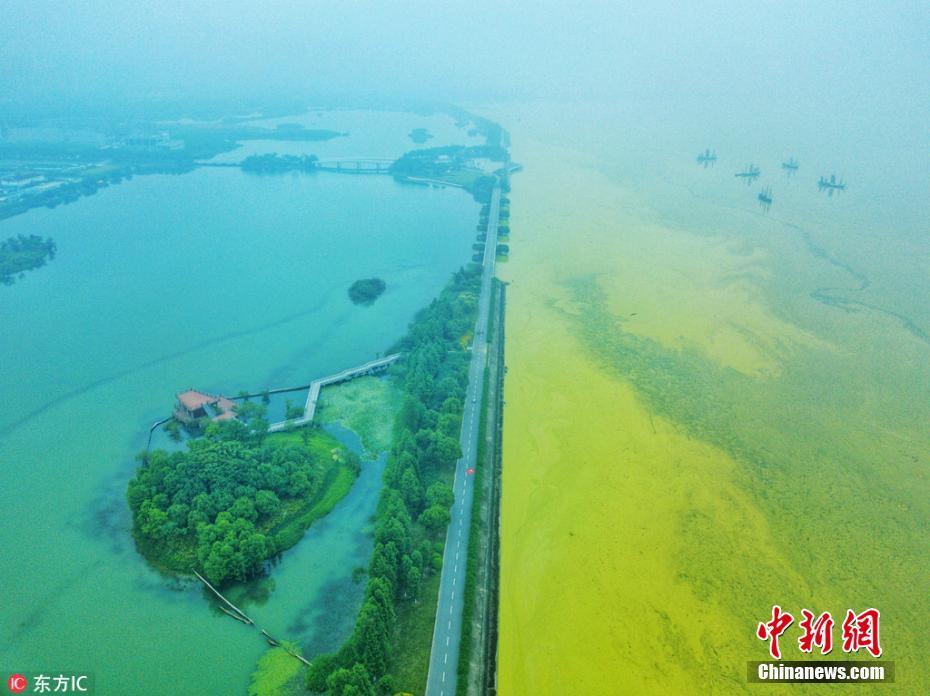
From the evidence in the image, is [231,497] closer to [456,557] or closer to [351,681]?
[456,557]

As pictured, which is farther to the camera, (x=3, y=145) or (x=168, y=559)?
(x=3, y=145)

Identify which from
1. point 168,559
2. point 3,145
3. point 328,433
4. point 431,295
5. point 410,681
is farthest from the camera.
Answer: point 3,145

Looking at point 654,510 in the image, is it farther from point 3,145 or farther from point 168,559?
point 3,145

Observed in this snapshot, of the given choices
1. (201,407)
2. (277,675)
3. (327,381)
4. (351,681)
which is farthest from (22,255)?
(351,681)

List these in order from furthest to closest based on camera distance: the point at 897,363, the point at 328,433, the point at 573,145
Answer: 1. the point at 573,145
2. the point at 897,363
3. the point at 328,433

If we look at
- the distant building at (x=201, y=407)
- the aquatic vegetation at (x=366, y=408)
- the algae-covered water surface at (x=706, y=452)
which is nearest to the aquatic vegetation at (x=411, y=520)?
the aquatic vegetation at (x=366, y=408)

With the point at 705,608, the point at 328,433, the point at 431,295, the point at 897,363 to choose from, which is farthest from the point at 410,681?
the point at 897,363

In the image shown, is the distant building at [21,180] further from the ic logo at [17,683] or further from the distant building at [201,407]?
the ic logo at [17,683]

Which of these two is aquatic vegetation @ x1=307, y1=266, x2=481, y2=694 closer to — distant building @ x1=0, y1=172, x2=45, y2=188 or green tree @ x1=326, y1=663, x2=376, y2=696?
green tree @ x1=326, y1=663, x2=376, y2=696
